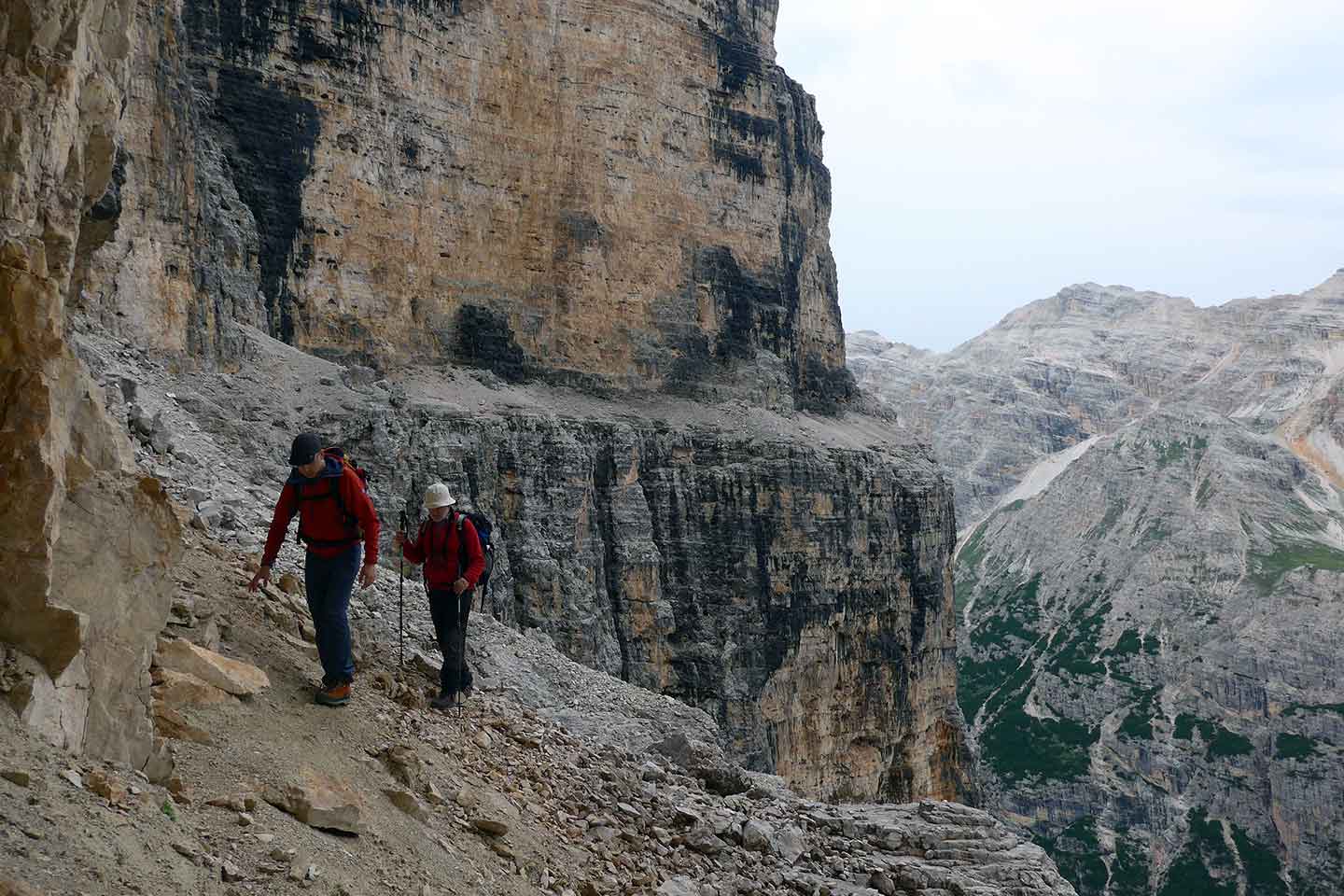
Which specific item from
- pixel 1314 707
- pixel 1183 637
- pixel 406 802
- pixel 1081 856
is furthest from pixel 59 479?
pixel 1183 637

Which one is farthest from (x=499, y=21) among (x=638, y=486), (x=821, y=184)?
(x=821, y=184)

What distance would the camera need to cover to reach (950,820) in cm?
1119

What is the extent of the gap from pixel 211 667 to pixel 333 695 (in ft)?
2.86

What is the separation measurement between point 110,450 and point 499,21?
2834 centimetres

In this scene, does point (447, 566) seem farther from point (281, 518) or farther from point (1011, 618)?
point (1011, 618)

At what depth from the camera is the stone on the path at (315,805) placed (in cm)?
569

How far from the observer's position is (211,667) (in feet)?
20.9

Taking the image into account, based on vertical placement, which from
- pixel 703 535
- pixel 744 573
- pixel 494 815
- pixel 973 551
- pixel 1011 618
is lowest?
pixel 1011 618

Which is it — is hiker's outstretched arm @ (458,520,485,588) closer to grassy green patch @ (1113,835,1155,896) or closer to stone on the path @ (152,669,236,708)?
stone on the path @ (152,669,236,708)

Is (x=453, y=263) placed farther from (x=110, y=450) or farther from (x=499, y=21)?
(x=110, y=450)

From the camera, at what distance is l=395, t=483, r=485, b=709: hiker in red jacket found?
8773mm

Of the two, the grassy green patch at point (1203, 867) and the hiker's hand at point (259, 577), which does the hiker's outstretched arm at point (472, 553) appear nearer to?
the hiker's hand at point (259, 577)

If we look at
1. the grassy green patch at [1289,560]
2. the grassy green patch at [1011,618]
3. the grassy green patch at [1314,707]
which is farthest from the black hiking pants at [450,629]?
the grassy green patch at [1011,618]

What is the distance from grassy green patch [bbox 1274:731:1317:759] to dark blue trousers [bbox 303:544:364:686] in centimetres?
7815
